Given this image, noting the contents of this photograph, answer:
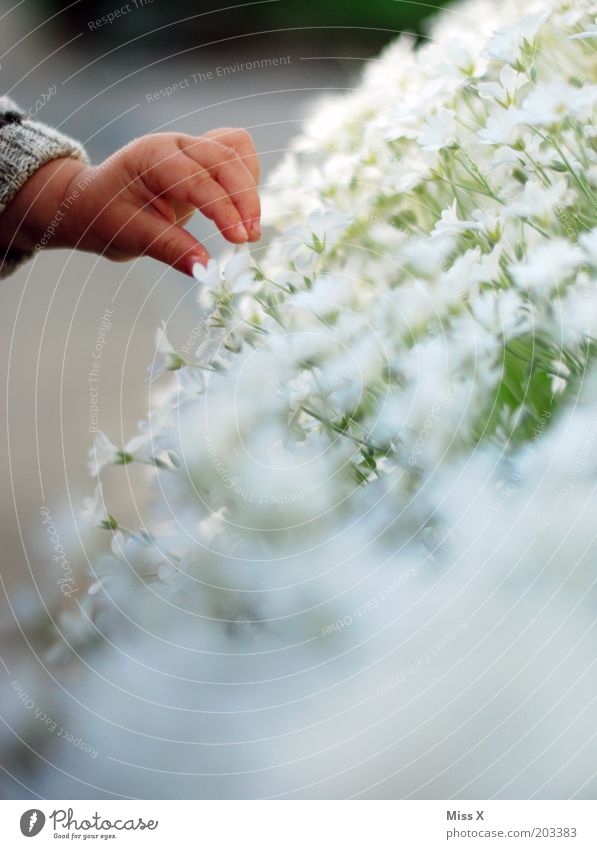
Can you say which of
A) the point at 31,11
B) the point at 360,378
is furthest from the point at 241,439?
the point at 31,11

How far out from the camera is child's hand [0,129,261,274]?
1.33 ft

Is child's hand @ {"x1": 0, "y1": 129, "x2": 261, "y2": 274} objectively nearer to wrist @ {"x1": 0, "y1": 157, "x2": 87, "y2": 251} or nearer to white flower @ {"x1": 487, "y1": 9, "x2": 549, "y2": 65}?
wrist @ {"x1": 0, "y1": 157, "x2": 87, "y2": 251}

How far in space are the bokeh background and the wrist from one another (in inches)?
0.4

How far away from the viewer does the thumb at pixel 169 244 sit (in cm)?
41

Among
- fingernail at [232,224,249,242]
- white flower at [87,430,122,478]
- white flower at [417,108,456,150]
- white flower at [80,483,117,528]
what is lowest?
white flower at [80,483,117,528]

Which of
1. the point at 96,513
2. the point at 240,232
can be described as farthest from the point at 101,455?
the point at 240,232

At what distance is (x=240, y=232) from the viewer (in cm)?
40

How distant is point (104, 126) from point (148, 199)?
2.2 inches

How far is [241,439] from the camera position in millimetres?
311

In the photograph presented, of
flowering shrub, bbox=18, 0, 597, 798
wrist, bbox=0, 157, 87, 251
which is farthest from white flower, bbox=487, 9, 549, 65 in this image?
wrist, bbox=0, 157, 87, 251

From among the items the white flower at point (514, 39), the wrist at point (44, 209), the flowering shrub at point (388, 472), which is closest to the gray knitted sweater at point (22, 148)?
the wrist at point (44, 209)

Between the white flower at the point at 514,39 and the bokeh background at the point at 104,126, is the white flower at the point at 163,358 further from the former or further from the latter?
the white flower at the point at 514,39

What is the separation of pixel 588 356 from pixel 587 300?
0.02m
